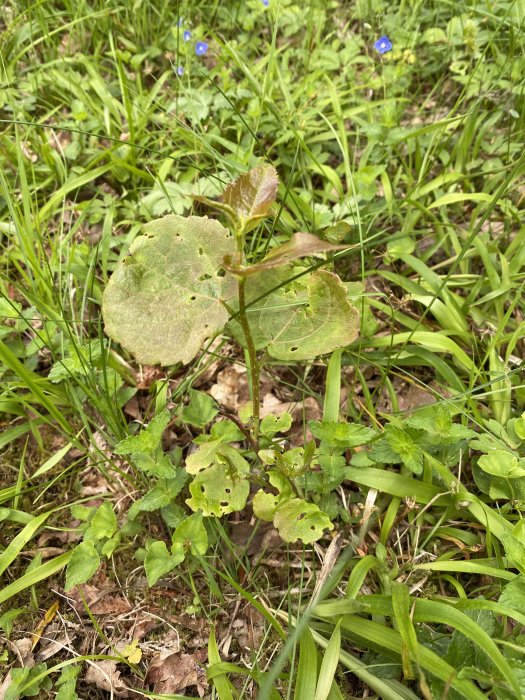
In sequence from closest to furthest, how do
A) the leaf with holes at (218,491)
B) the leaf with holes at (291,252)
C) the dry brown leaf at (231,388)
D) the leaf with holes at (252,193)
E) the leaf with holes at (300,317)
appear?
the leaf with holes at (291,252)
the leaf with holes at (252,193)
the leaf with holes at (300,317)
the leaf with holes at (218,491)
the dry brown leaf at (231,388)

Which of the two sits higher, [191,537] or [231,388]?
[231,388]

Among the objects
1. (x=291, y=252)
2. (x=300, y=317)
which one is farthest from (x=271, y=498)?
(x=291, y=252)

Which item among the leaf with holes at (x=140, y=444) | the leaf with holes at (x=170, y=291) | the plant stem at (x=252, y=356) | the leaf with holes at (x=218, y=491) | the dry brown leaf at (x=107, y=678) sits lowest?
the dry brown leaf at (x=107, y=678)

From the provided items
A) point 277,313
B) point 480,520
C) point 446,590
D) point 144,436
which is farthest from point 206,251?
point 446,590

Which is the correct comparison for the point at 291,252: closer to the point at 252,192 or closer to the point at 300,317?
the point at 252,192

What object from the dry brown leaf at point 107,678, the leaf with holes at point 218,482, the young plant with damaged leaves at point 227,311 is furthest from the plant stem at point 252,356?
the dry brown leaf at point 107,678

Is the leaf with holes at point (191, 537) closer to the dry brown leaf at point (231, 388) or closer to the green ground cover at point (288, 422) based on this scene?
the green ground cover at point (288, 422)

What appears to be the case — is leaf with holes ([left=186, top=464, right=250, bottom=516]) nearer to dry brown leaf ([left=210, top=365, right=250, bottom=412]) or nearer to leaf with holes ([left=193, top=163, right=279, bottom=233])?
dry brown leaf ([left=210, top=365, right=250, bottom=412])

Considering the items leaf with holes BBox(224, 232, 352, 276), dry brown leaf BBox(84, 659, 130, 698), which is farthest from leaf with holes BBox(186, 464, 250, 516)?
leaf with holes BBox(224, 232, 352, 276)
